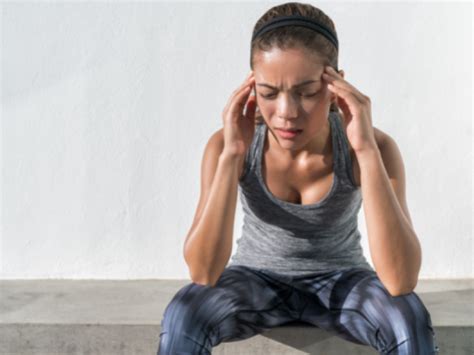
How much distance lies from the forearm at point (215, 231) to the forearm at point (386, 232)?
40 centimetres

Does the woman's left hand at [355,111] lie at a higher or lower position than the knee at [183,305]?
higher

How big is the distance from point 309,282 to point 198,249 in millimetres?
391

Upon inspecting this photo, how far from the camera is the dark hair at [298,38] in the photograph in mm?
2438

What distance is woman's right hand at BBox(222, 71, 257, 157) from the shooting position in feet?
8.39

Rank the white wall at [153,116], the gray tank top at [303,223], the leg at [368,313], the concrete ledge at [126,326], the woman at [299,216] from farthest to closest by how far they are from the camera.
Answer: the white wall at [153,116]
the concrete ledge at [126,326]
the gray tank top at [303,223]
the woman at [299,216]
the leg at [368,313]

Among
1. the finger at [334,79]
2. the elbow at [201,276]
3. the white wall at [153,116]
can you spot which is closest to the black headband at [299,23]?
the finger at [334,79]

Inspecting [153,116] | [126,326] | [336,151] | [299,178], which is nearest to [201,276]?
[299,178]

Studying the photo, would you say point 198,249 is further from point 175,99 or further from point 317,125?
point 175,99

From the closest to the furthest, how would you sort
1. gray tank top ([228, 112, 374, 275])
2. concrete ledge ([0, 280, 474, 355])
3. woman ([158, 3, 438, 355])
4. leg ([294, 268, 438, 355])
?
1. leg ([294, 268, 438, 355])
2. woman ([158, 3, 438, 355])
3. gray tank top ([228, 112, 374, 275])
4. concrete ledge ([0, 280, 474, 355])

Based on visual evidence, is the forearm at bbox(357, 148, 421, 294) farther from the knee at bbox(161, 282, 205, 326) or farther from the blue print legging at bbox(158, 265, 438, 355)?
the knee at bbox(161, 282, 205, 326)

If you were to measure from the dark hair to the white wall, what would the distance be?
4.49 feet

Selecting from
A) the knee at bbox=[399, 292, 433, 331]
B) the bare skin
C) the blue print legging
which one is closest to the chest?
the bare skin

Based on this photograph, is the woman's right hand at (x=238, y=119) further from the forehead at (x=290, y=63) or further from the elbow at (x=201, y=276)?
the elbow at (x=201, y=276)

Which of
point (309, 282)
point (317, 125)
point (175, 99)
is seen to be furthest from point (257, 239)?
point (175, 99)
